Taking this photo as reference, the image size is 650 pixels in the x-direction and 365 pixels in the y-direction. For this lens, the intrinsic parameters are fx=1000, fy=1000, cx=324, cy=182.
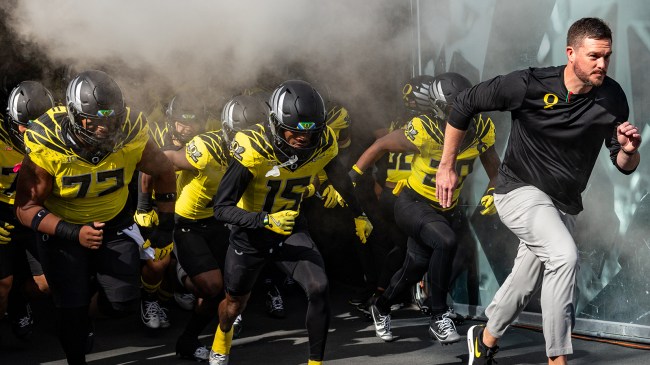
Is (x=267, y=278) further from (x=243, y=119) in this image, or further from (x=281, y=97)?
(x=281, y=97)

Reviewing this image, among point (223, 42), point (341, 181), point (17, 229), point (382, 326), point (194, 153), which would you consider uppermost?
point (223, 42)

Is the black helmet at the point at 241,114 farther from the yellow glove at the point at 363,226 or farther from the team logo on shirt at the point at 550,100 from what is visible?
the team logo on shirt at the point at 550,100

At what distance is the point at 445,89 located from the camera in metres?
7.01

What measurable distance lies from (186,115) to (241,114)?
2.04 feet

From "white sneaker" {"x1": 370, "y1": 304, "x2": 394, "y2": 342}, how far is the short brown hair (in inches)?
106

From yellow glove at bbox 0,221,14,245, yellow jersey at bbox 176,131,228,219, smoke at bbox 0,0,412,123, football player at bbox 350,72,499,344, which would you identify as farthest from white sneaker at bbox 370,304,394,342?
yellow glove at bbox 0,221,14,245

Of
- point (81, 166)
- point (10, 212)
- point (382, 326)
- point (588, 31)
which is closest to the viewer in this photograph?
point (588, 31)

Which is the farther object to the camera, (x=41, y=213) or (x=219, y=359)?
(x=219, y=359)

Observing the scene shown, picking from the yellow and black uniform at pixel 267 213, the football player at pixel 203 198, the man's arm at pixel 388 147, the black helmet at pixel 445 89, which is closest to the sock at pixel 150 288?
the football player at pixel 203 198

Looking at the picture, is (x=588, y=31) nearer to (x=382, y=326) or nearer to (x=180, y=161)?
(x=382, y=326)

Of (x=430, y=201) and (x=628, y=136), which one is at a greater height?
(x=628, y=136)

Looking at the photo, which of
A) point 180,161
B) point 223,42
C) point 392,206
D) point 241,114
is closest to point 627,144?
point 392,206

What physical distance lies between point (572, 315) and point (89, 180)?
2.68m

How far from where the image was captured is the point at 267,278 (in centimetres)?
801
